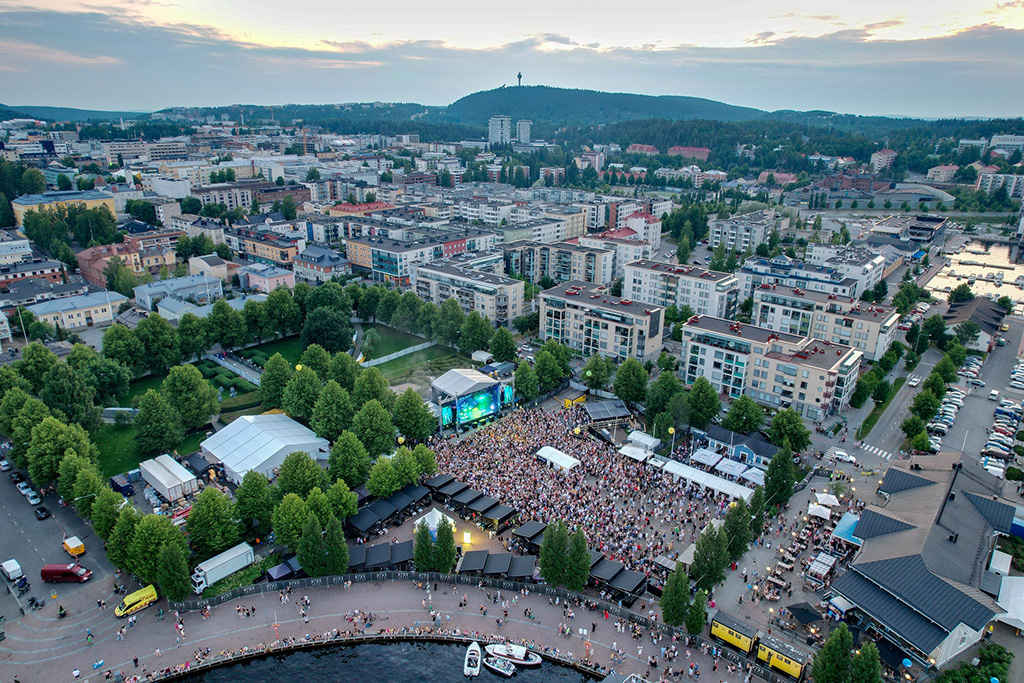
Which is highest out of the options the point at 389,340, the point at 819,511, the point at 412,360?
the point at 389,340

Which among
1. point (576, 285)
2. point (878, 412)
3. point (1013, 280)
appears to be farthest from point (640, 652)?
point (1013, 280)

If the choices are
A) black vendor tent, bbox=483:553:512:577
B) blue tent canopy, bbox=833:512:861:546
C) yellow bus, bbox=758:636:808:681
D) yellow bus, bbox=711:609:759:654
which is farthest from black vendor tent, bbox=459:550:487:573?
blue tent canopy, bbox=833:512:861:546

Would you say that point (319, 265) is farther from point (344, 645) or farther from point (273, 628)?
point (344, 645)

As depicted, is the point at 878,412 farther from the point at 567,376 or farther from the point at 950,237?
the point at 950,237

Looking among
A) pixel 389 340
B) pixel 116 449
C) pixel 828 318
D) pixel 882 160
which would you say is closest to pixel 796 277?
pixel 828 318

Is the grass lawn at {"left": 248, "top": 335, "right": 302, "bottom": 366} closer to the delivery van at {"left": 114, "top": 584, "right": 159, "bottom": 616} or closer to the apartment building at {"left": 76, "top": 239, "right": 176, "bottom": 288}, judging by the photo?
the apartment building at {"left": 76, "top": 239, "right": 176, "bottom": 288}

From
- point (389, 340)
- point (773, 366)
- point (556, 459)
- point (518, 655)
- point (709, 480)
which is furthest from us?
point (389, 340)

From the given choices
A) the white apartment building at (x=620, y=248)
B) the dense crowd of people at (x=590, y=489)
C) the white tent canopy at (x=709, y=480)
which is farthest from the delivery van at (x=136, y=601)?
the white apartment building at (x=620, y=248)
